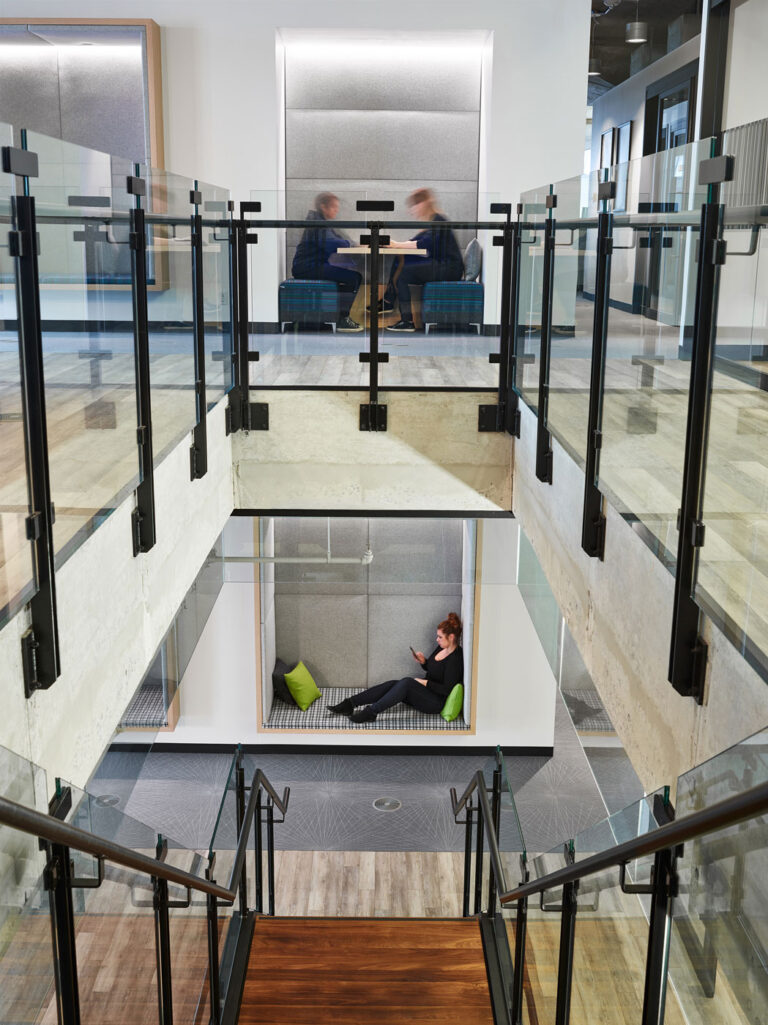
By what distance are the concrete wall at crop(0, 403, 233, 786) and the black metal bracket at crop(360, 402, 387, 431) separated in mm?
1606

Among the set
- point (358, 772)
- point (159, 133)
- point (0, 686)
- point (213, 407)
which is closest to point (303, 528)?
point (358, 772)

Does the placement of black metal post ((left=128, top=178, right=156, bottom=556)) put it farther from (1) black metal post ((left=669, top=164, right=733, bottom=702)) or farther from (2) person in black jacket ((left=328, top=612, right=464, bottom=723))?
(2) person in black jacket ((left=328, top=612, right=464, bottom=723))

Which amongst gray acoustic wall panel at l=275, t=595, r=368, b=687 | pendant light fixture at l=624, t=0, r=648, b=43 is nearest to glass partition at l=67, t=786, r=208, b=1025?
pendant light fixture at l=624, t=0, r=648, b=43

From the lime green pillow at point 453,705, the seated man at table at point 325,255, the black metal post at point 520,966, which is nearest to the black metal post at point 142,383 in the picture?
the black metal post at point 520,966

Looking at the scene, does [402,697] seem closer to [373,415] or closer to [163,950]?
[373,415]

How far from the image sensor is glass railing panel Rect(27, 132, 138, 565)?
306cm

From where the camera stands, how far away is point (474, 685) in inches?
422

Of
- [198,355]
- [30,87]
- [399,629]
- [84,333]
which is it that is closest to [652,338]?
[84,333]

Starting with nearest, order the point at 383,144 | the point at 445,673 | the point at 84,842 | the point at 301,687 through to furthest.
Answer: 1. the point at 84,842
2. the point at 383,144
3. the point at 445,673
4. the point at 301,687

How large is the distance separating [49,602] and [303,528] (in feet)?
27.2

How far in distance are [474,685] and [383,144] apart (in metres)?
5.80

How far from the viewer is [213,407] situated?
20.4ft

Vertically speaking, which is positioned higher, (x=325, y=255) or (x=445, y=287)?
(x=325, y=255)

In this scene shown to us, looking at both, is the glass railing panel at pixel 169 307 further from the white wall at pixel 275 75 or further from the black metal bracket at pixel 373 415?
the white wall at pixel 275 75
